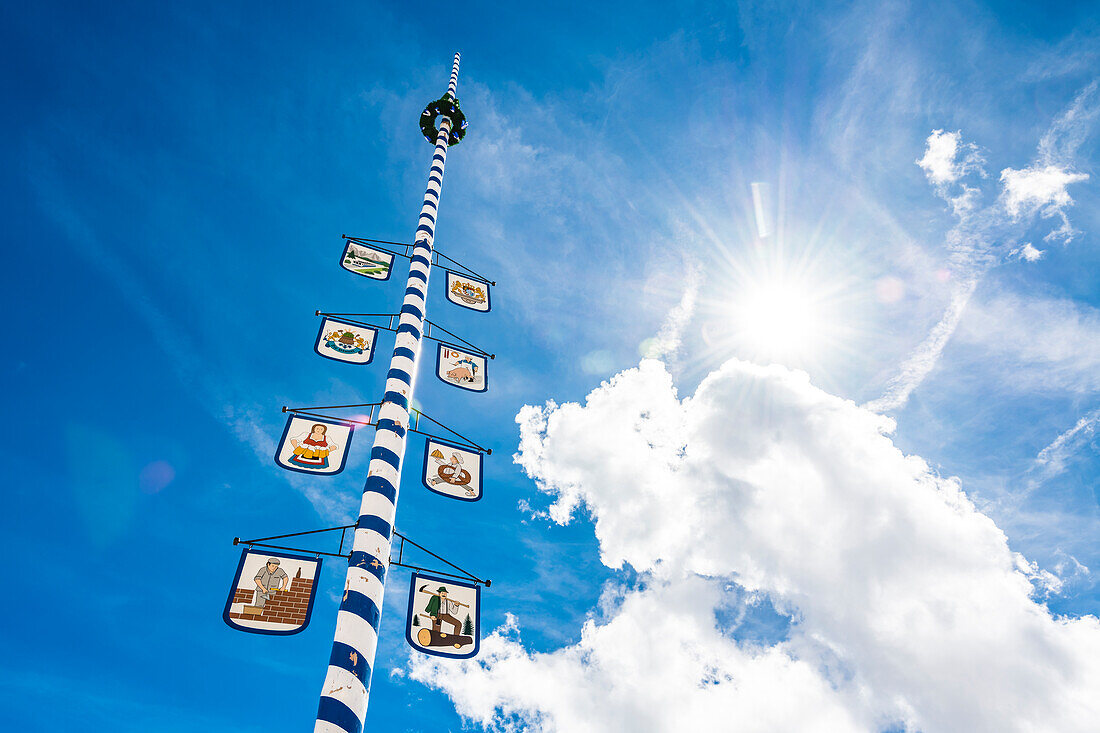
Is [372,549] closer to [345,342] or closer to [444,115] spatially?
[345,342]

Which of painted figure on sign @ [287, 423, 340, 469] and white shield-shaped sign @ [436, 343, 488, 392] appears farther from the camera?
white shield-shaped sign @ [436, 343, 488, 392]

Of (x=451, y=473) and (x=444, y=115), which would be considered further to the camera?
(x=444, y=115)

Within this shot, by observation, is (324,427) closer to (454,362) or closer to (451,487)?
(451,487)

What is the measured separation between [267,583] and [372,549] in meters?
1.78

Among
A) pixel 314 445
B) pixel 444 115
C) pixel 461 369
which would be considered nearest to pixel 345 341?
pixel 461 369

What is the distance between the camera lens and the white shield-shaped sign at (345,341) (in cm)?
1466

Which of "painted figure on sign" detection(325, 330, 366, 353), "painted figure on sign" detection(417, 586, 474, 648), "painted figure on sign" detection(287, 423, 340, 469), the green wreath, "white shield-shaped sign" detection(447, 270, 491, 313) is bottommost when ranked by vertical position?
"painted figure on sign" detection(417, 586, 474, 648)

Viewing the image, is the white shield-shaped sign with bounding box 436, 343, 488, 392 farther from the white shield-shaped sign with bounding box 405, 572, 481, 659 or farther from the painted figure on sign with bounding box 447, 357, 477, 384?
the white shield-shaped sign with bounding box 405, 572, 481, 659

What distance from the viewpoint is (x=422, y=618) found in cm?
1049

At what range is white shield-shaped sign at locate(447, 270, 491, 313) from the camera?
18.0m

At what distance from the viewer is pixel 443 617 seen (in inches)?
419

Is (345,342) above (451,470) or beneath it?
above

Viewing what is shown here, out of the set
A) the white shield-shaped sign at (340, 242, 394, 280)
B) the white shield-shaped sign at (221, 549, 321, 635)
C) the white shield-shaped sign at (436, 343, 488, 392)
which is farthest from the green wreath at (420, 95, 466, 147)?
the white shield-shaped sign at (221, 549, 321, 635)

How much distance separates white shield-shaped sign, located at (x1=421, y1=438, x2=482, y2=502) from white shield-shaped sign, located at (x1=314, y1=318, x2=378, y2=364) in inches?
130
